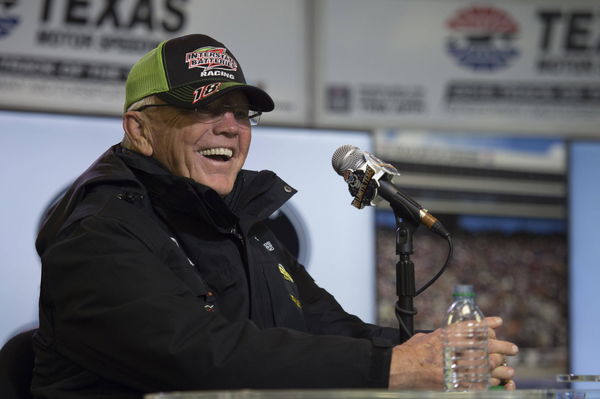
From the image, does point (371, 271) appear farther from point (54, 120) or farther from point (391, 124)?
point (54, 120)

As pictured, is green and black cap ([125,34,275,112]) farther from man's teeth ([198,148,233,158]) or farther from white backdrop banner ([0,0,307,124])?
white backdrop banner ([0,0,307,124])

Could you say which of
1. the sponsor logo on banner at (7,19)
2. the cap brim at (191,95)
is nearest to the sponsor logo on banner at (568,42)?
the sponsor logo on banner at (7,19)

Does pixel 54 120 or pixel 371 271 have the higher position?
pixel 54 120

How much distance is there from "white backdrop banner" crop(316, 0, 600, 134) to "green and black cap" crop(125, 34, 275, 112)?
2.32 m

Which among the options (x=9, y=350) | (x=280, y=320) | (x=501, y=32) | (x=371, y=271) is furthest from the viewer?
(x=501, y=32)

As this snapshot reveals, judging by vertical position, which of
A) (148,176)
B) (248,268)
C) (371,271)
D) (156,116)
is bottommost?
(371,271)

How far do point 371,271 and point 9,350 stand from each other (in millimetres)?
2658

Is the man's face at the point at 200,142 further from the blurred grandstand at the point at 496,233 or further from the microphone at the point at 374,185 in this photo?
the blurred grandstand at the point at 496,233

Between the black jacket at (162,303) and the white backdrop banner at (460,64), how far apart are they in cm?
249

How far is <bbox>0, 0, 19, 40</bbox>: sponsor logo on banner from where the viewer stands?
14.3 ft

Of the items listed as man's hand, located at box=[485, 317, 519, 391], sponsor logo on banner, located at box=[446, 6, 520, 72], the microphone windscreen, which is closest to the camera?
man's hand, located at box=[485, 317, 519, 391]

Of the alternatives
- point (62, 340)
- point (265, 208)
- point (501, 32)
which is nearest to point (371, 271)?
point (501, 32)

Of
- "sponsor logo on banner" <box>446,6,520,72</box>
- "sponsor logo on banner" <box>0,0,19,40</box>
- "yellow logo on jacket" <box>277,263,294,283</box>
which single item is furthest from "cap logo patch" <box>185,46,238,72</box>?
"sponsor logo on banner" <box>446,6,520,72</box>

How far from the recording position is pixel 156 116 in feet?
8.02
